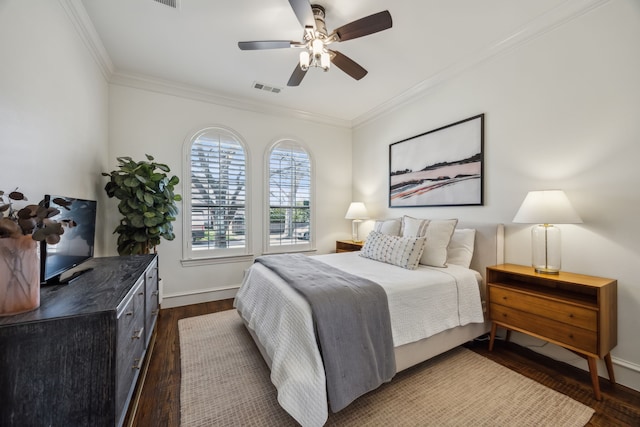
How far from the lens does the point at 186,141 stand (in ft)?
11.1

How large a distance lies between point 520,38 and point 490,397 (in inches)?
118

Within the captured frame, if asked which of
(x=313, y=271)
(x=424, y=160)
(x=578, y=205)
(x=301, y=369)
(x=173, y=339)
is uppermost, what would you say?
(x=424, y=160)

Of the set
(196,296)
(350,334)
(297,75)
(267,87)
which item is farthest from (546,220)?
(196,296)

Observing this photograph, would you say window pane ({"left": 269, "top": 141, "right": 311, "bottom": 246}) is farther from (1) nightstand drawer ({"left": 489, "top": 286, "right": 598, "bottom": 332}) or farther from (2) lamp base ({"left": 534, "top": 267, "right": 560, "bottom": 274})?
(2) lamp base ({"left": 534, "top": 267, "right": 560, "bottom": 274})

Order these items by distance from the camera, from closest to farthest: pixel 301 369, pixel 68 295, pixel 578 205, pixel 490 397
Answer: pixel 68 295 → pixel 301 369 → pixel 490 397 → pixel 578 205

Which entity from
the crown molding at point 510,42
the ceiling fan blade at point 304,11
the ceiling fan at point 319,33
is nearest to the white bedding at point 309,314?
the ceiling fan at point 319,33

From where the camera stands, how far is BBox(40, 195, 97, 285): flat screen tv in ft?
4.31

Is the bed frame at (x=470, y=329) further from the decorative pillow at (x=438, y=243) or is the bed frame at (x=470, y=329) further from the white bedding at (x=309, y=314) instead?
the decorative pillow at (x=438, y=243)

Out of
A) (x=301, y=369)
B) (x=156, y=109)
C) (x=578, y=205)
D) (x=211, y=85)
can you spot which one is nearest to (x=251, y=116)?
(x=211, y=85)

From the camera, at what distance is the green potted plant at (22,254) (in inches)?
39.9

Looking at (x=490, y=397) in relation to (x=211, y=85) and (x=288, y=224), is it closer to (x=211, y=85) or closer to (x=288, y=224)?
(x=288, y=224)

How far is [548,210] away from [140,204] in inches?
142

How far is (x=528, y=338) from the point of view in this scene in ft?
7.52

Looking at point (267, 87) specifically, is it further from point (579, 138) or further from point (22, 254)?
point (579, 138)
